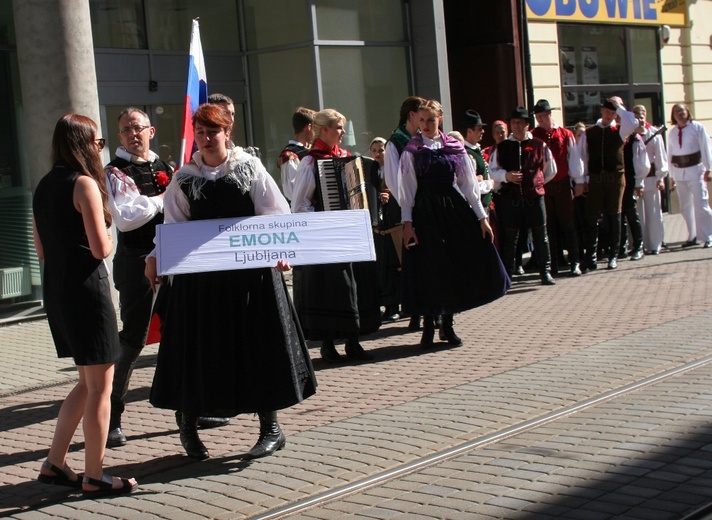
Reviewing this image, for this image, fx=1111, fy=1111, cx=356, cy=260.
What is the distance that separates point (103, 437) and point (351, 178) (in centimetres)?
361

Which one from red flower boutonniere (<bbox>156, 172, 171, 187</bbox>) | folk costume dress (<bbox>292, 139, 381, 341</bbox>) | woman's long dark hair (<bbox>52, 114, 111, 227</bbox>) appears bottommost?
folk costume dress (<bbox>292, 139, 381, 341</bbox>)

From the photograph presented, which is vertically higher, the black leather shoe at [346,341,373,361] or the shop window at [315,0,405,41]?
the shop window at [315,0,405,41]

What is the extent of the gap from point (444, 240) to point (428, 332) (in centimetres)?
81

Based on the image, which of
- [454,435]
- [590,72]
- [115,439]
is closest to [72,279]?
[115,439]

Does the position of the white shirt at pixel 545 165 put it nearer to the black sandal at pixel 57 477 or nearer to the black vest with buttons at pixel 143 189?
the black vest with buttons at pixel 143 189

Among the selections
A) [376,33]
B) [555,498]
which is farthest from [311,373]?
[376,33]

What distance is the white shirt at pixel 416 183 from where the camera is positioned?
8938mm

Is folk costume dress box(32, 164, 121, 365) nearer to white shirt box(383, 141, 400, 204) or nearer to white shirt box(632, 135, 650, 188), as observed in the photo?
white shirt box(383, 141, 400, 204)

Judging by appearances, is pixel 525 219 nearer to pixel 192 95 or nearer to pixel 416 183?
pixel 416 183

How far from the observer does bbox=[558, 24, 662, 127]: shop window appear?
19.5 m

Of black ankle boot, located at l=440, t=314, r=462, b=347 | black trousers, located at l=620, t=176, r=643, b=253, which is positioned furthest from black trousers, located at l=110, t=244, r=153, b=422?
black trousers, located at l=620, t=176, r=643, b=253

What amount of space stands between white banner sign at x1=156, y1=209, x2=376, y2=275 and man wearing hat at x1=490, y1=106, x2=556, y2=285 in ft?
22.2

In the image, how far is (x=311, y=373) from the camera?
6.03m

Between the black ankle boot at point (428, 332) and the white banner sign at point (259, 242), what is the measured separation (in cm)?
336
